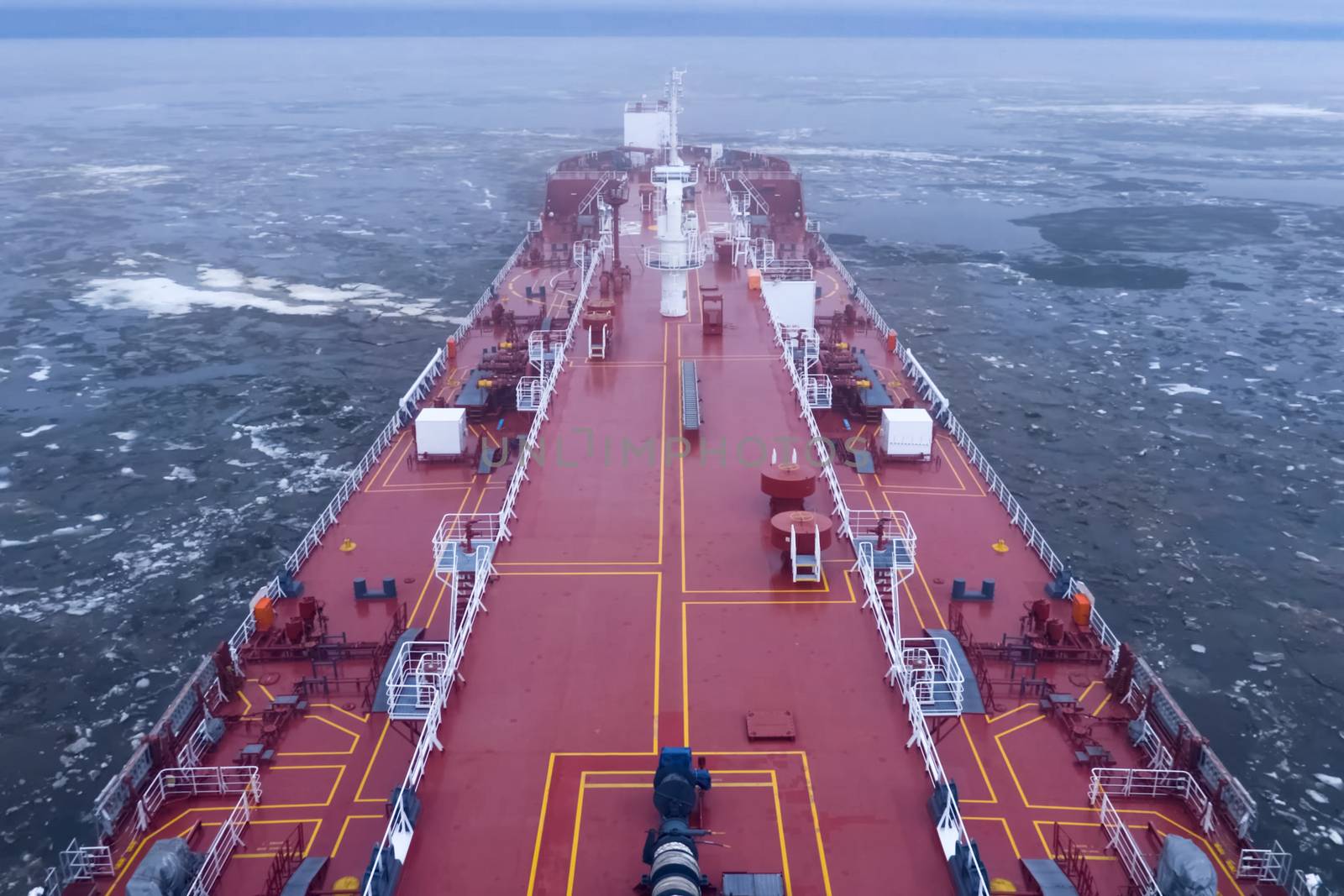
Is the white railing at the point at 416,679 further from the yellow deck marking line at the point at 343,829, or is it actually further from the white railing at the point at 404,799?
the yellow deck marking line at the point at 343,829

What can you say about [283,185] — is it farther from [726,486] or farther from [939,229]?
[726,486]

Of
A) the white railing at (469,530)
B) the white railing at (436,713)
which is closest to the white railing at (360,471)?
the white railing at (469,530)

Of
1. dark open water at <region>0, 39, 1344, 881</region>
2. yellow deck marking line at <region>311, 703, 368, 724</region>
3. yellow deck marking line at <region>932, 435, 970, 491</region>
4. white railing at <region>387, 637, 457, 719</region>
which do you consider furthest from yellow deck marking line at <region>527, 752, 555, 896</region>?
yellow deck marking line at <region>932, 435, 970, 491</region>

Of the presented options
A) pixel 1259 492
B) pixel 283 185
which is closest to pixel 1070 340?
pixel 1259 492

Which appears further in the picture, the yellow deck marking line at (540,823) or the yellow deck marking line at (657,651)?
the yellow deck marking line at (657,651)

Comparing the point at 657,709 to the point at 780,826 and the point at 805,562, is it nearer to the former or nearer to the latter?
the point at 780,826

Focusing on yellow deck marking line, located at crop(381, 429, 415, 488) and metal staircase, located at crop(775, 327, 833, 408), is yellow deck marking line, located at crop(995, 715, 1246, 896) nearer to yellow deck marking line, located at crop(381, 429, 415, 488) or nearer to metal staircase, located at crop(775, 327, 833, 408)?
metal staircase, located at crop(775, 327, 833, 408)

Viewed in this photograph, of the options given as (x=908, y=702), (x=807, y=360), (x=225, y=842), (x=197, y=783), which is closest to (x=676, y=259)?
(x=807, y=360)
